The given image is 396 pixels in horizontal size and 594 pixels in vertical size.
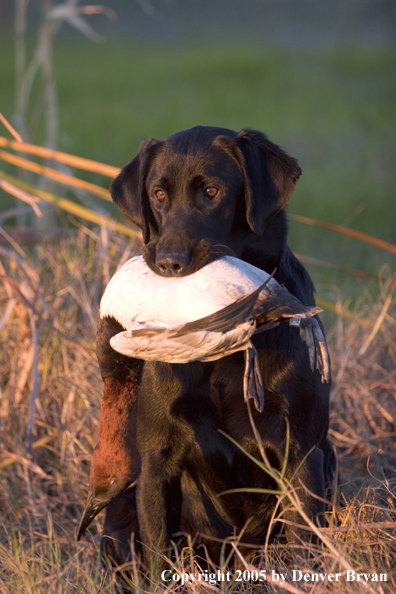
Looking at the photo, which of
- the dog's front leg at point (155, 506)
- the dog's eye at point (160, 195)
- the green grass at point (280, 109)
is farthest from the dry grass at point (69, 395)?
the green grass at point (280, 109)

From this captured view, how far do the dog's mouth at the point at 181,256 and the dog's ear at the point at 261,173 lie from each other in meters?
0.18

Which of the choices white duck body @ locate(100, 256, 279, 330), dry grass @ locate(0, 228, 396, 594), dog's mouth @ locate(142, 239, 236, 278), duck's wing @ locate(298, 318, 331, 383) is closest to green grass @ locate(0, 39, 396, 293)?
dry grass @ locate(0, 228, 396, 594)

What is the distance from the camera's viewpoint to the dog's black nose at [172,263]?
6.93 ft

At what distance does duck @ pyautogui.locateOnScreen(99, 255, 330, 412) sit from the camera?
1.85 metres

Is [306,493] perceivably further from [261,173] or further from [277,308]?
[261,173]

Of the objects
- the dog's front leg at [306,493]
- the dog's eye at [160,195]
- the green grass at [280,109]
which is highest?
the dog's eye at [160,195]

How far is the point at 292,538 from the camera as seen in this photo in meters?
2.25

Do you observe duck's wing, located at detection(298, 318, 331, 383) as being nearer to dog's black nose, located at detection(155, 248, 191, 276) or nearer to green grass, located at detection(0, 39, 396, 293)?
dog's black nose, located at detection(155, 248, 191, 276)

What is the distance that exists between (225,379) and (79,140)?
402 inches

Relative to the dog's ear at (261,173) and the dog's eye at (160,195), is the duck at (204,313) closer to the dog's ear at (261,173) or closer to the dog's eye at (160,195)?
the dog's ear at (261,173)

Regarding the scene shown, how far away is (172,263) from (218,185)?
1.42 ft

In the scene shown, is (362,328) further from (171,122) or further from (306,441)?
(171,122)

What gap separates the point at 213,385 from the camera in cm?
228

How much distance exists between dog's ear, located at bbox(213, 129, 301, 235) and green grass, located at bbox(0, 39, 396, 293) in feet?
8.62
